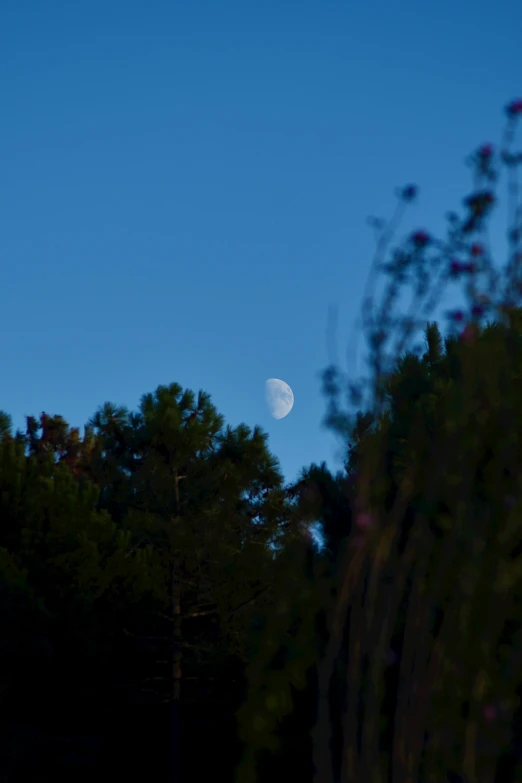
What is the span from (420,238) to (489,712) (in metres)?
1.54

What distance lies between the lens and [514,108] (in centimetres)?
285

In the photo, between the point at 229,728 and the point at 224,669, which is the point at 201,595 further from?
the point at 229,728

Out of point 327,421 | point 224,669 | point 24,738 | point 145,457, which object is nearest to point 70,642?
point 24,738

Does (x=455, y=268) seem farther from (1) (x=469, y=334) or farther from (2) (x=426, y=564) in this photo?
(2) (x=426, y=564)

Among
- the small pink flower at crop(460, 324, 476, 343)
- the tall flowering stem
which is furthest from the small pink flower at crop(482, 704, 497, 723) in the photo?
the small pink flower at crop(460, 324, 476, 343)

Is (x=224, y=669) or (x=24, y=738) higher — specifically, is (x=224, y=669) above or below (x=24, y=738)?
above

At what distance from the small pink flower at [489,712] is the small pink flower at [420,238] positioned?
1.50 m

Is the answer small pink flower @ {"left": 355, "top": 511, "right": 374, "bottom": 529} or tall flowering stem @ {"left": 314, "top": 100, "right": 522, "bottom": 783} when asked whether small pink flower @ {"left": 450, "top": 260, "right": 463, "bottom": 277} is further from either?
small pink flower @ {"left": 355, "top": 511, "right": 374, "bottom": 529}

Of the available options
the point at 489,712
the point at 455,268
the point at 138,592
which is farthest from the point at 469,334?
the point at 138,592

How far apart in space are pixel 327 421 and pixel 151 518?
494 inches

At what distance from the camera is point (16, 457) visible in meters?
13.7

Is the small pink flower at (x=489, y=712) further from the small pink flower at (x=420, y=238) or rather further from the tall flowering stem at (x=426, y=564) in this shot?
the small pink flower at (x=420, y=238)

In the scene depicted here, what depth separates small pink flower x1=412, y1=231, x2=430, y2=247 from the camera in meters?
2.90

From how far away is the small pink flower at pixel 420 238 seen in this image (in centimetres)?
290
